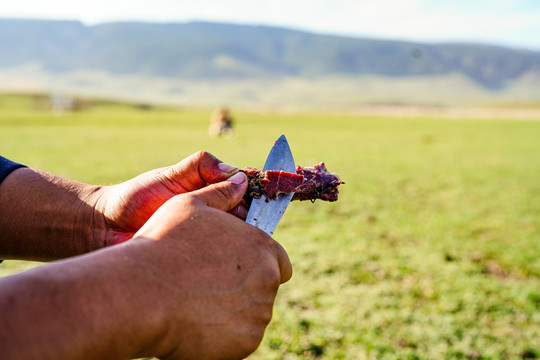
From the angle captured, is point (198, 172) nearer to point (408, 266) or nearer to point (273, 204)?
point (273, 204)

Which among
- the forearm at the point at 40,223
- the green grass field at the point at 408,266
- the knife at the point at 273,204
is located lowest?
the green grass field at the point at 408,266

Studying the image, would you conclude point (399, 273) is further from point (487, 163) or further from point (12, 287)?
point (487, 163)

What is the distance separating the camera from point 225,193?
1.88 m

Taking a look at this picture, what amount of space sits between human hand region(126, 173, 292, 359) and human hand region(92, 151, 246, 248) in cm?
39

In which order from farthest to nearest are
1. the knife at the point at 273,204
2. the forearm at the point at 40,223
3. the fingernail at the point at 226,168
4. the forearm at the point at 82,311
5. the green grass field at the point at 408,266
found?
the green grass field at the point at 408,266, the forearm at the point at 40,223, the fingernail at the point at 226,168, the knife at the point at 273,204, the forearm at the point at 82,311

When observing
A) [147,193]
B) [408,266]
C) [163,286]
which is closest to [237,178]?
[147,193]

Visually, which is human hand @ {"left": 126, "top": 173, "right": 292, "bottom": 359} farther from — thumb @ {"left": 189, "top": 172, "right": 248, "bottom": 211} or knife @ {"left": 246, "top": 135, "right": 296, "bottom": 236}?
knife @ {"left": 246, "top": 135, "right": 296, "bottom": 236}

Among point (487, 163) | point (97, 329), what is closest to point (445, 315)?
point (97, 329)

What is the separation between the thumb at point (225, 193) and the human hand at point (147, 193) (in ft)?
0.28

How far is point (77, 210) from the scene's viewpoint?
229cm

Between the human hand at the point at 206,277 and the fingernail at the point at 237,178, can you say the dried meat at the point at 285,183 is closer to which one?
the fingernail at the point at 237,178

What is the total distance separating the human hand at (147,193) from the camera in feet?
6.86

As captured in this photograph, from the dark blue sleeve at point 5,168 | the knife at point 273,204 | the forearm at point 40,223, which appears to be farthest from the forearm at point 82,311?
the dark blue sleeve at point 5,168

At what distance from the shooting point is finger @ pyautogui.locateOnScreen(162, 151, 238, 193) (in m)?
2.08
